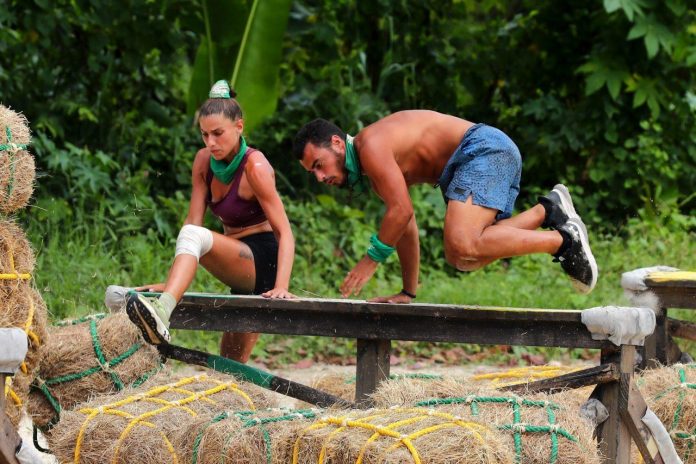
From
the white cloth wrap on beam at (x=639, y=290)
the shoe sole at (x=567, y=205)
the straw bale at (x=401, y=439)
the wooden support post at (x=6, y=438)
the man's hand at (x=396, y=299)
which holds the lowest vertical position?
the wooden support post at (x=6, y=438)

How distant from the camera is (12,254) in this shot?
4148mm

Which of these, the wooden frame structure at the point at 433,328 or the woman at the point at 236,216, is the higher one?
the woman at the point at 236,216

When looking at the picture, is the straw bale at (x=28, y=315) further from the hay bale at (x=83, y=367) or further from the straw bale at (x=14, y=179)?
the hay bale at (x=83, y=367)

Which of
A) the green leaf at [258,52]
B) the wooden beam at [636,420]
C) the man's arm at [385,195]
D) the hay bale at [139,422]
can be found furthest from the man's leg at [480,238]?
the green leaf at [258,52]

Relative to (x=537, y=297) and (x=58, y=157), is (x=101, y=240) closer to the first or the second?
(x=58, y=157)

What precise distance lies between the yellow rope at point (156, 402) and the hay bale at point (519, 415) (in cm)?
74

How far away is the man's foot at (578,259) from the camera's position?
213 inches

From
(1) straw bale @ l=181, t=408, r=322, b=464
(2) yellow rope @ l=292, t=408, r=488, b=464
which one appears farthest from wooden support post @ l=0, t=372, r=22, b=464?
(2) yellow rope @ l=292, t=408, r=488, b=464

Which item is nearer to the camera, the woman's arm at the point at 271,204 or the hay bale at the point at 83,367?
the hay bale at the point at 83,367

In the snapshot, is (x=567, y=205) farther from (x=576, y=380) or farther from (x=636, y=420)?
(x=636, y=420)

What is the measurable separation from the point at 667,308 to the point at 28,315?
3.45 metres

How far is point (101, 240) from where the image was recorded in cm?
888

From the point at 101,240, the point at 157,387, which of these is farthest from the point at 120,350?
the point at 101,240

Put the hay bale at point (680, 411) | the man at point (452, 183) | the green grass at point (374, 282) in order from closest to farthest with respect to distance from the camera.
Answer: the hay bale at point (680, 411) → the man at point (452, 183) → the green grass at point (374, 282)
